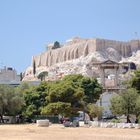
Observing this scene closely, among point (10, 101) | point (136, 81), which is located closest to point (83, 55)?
point (10, 101)

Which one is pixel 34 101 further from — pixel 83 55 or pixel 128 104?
pixel 83 55

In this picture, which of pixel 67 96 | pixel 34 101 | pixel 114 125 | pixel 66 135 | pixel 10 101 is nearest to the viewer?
pixel 66 135

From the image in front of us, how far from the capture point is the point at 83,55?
15988 cm

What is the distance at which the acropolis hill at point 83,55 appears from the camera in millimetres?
152375

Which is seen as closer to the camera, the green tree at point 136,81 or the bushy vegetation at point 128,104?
the bushy vegetation at point 128,104

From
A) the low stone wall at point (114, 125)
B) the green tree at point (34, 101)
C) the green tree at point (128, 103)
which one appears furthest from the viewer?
the green tree at point (34, 101)

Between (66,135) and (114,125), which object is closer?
(66,135)

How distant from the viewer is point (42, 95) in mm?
60781

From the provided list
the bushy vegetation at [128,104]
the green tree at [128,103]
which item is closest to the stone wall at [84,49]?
the bushy vegetation at [128,104]

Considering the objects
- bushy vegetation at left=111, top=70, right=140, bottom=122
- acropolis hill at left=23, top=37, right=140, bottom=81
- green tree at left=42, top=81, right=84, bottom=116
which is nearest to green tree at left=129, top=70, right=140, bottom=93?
bushy vegetation at left=111, top=70, right=140, bottom=122

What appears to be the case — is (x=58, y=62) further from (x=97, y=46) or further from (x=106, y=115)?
(x=106, y=115)

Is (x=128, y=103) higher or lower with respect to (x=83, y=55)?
lower

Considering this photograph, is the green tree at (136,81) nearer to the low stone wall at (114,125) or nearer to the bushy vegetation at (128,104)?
the bushy vegetation at (128,104)

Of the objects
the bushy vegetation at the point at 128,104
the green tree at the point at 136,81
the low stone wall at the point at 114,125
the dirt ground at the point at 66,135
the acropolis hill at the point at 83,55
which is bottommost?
the dirt ground at the point at 66,135
